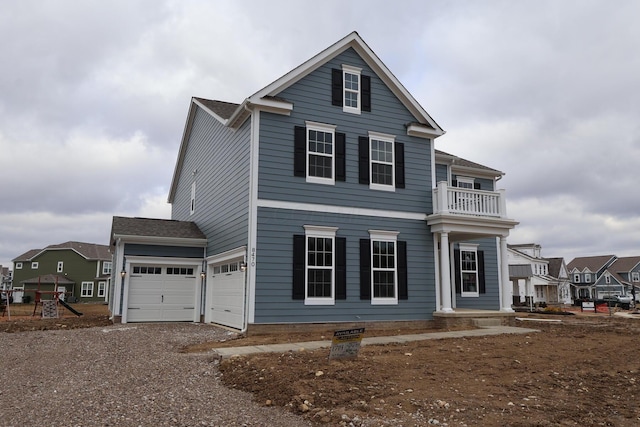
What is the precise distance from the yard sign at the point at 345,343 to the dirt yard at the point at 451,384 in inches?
6.7

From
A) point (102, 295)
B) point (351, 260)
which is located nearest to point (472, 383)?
point (351, 260)

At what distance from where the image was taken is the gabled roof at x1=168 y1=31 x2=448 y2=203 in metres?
14.4

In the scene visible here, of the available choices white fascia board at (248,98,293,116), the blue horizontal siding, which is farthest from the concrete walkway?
white fascia board at (248,98,293,116)

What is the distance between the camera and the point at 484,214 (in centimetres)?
1667

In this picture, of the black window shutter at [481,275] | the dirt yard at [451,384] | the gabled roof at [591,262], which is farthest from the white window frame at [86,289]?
the gabled roof at [591,262]

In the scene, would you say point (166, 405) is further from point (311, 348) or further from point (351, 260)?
point (351, 260)

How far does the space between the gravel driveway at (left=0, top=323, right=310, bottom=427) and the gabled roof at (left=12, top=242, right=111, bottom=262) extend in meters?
46.1

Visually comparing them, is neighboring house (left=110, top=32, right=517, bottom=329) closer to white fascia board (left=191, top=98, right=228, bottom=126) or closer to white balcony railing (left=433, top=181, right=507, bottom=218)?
white balcony railing (left=433, top=181, right=507, bottom=218)

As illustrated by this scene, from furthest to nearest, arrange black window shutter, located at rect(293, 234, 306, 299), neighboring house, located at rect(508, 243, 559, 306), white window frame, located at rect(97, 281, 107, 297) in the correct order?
1. white window frame, located at rect(97, 281, 107, 297)
2. neighboring house, located at rect(508, 243, 559, 306)
3. black window shutter, located at rect(293, 234, 306, 299)

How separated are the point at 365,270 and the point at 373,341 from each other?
3323 mm

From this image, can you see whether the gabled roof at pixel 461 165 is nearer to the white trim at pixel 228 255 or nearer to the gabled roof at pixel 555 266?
the white trim at pixel 228 255

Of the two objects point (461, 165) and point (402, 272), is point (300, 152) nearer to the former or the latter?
point (402, 272)

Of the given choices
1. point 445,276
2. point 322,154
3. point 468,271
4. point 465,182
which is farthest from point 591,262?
point 322,154

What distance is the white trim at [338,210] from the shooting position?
14152 mm
